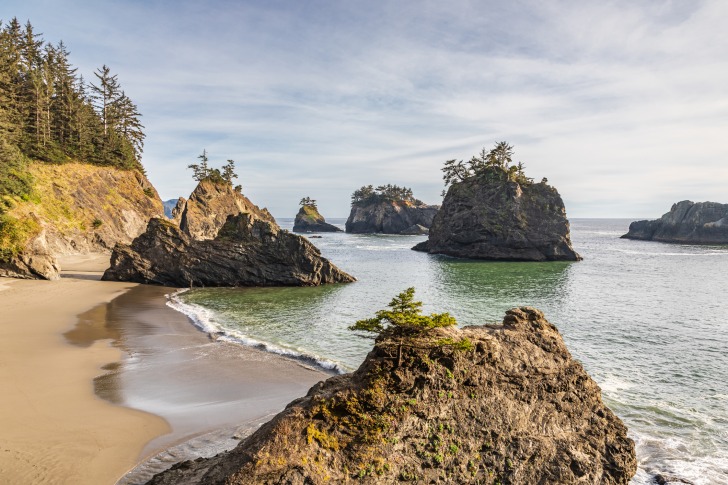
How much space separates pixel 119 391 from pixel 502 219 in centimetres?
7970

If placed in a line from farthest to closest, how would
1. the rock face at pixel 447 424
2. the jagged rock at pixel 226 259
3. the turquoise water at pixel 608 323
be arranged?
the jagged rock at pixel 226 259 < the turquoise water at pixel 608 323 < the rock face at pixel 447 424

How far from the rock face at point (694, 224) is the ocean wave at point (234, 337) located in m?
146

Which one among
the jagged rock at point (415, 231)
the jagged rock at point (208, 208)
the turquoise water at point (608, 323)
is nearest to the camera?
the turquoise water at point (608, 323)

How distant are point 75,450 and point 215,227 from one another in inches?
3403

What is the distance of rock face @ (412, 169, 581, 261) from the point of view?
270 ft

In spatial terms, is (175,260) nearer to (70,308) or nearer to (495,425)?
(70,308)

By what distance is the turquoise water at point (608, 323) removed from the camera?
1543 centimetres

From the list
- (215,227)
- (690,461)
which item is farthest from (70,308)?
(215,227)

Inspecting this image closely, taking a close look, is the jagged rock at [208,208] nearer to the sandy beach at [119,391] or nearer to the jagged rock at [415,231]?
the sandy beach at [119,391]

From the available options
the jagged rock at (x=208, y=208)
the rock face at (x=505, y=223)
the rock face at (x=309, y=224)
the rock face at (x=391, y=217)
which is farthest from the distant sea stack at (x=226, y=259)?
the rock face at (x=309, y=224)

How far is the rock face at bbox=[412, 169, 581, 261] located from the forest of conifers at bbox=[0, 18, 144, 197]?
65992 mm

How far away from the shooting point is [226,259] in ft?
156

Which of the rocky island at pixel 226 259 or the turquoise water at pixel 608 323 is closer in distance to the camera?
the turquoise water at pixel 608 323

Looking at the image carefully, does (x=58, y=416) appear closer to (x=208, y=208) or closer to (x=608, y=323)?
(x=608, y=323)
